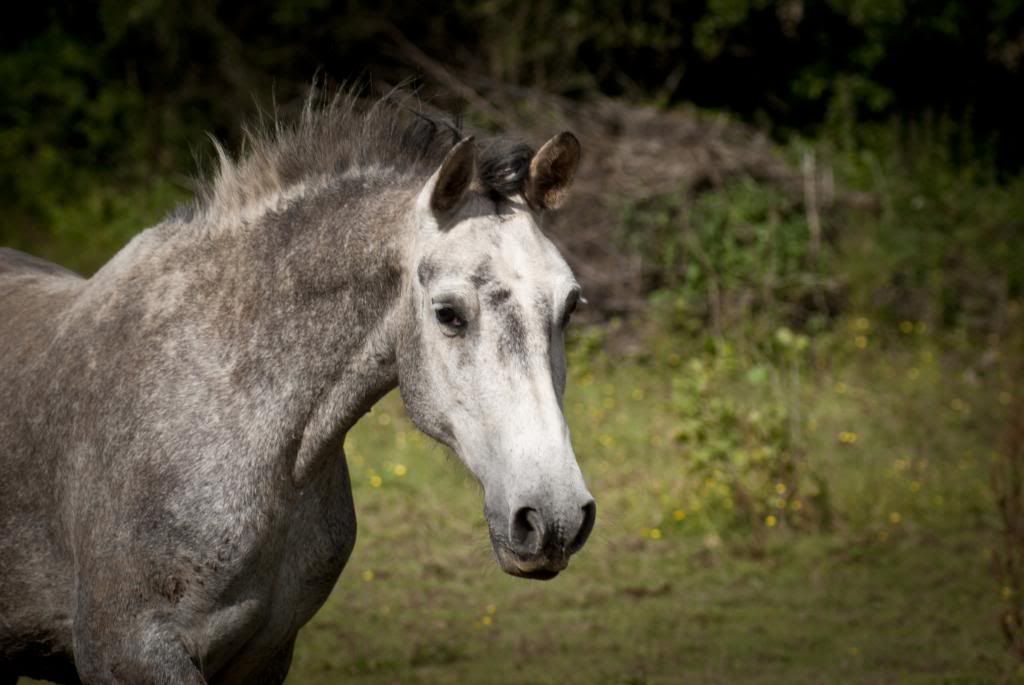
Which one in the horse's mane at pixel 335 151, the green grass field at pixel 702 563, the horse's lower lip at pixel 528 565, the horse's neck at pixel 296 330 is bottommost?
the green grass field at pixel 702 563

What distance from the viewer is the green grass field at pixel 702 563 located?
5461 mm

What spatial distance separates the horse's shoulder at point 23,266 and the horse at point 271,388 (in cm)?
63

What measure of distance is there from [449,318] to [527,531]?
536mm

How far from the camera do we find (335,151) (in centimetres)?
340

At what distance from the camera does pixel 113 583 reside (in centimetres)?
314

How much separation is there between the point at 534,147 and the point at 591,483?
4739mm

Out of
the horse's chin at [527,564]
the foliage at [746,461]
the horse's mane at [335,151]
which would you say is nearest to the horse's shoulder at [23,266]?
the horse's mane at [335,151]

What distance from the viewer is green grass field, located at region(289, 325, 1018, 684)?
546 centimetres

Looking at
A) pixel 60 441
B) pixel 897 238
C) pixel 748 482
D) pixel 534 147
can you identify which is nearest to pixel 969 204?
pixel 897 238

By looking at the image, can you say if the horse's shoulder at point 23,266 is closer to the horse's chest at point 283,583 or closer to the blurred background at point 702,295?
the blurred background at point 702,295

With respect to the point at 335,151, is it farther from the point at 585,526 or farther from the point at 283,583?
the point at 585,526

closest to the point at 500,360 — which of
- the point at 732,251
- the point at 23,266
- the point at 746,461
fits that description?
the point at 23,266

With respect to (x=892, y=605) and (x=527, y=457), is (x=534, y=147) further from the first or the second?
(x=892, y=605)

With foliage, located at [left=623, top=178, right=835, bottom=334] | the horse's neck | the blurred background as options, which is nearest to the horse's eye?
the horse's neck
